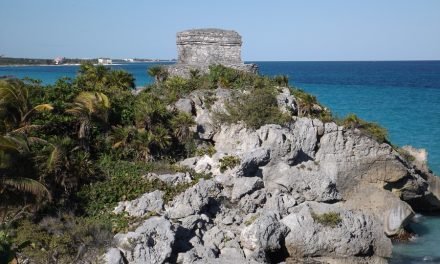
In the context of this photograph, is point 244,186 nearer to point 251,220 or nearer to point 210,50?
point 251,220

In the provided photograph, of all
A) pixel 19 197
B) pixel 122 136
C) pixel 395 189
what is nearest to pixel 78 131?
pixel 122 136

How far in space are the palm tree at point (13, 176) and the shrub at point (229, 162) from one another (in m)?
5.57

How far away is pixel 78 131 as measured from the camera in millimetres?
15539

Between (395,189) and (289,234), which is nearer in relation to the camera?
(289,234)

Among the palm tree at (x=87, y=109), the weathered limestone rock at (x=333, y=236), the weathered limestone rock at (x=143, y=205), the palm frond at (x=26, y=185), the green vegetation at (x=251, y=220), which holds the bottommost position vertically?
the weathered limestone rock at (x=333, y=236)

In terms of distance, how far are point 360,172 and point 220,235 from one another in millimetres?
7217

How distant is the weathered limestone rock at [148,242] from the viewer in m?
11.6

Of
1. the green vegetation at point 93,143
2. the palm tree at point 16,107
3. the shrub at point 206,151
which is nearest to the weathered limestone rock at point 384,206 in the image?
the green vegetation at point 93,143

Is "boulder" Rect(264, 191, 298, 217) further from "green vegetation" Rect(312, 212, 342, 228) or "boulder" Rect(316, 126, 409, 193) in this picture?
"boulder" Rect(316, 126, 409, 193)

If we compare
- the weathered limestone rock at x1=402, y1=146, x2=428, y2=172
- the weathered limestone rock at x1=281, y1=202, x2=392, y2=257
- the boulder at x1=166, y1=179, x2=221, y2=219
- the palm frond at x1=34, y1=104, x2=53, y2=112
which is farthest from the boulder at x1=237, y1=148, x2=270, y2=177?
the weathered limestone rock at x1=402, y1=146, x2=428, y2=172

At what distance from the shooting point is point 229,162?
1551 cm

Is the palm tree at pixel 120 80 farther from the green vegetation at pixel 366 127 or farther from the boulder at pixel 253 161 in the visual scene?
the green vegetation at pixel 366 127

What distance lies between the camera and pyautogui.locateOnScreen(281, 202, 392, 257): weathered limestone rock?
14.1 metres

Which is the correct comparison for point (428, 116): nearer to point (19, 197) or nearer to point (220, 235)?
point (220, 235)
